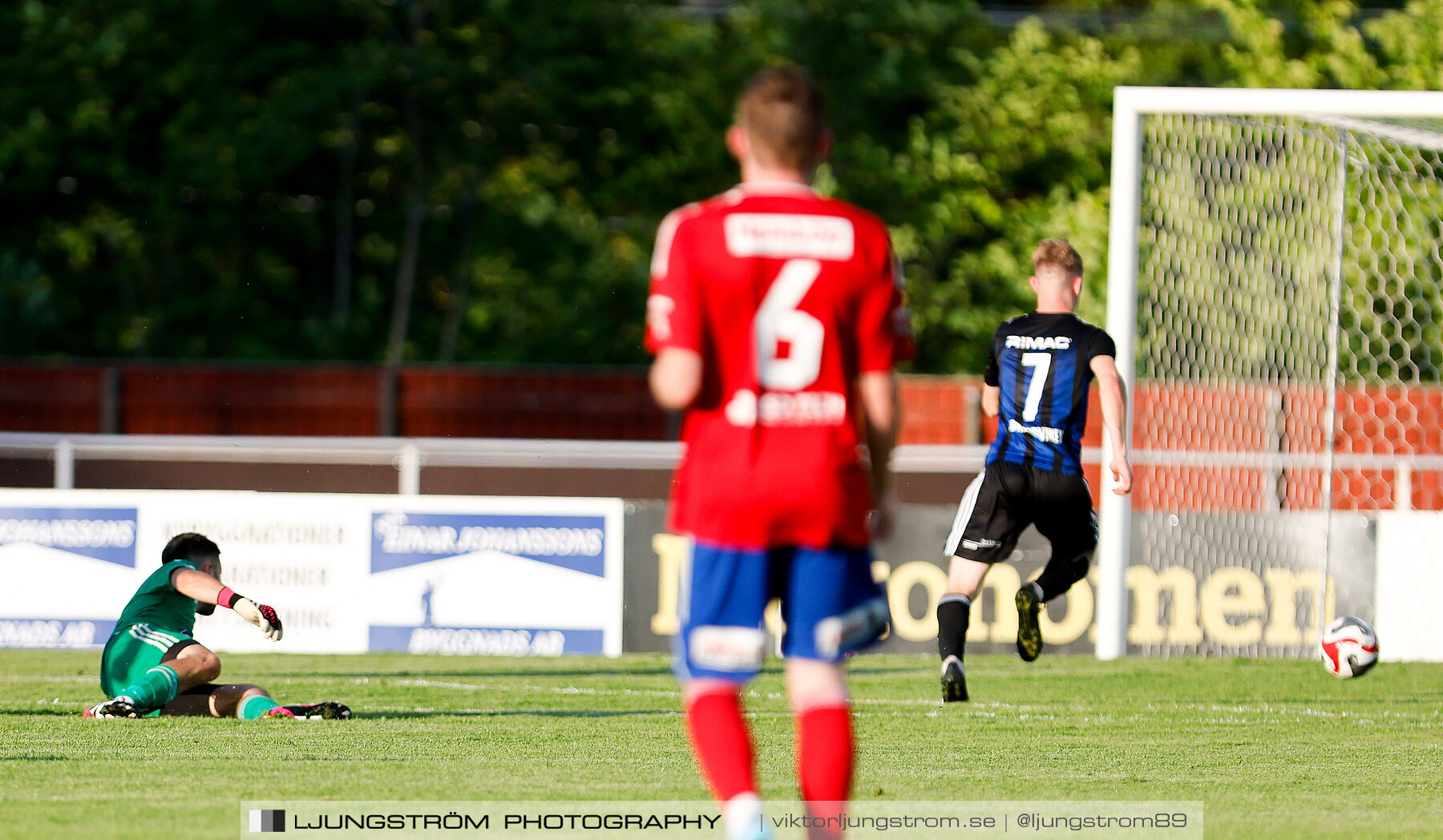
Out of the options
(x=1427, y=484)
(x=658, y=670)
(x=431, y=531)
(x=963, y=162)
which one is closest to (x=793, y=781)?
(x=658, y=670)

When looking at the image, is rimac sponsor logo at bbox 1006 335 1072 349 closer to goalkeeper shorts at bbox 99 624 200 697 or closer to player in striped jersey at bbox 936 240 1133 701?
player in striped jersey at bbox 936 240 1133 701

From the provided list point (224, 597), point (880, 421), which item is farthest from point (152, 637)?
point (880, 421)

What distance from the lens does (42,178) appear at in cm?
2848

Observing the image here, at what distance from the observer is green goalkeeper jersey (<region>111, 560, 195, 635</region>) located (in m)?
8.02

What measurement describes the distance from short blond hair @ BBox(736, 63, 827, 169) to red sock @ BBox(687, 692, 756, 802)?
3.83ft

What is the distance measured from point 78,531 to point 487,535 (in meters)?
2.57

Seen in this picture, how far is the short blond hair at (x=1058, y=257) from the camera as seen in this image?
26.9 feet

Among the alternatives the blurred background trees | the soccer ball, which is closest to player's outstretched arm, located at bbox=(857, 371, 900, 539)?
the soccer ball

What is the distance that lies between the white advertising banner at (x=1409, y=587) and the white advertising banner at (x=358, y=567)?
4.78 m

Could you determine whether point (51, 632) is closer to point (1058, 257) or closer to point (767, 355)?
point (1058, 257)

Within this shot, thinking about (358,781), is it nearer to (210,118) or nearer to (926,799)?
(926,799)

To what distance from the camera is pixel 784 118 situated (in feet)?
13.6

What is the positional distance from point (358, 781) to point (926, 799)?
5.80 feet

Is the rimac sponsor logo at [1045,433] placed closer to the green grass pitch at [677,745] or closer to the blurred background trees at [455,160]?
the green grass pitch at [677,745]
